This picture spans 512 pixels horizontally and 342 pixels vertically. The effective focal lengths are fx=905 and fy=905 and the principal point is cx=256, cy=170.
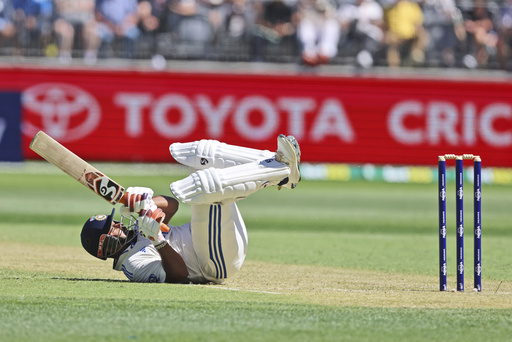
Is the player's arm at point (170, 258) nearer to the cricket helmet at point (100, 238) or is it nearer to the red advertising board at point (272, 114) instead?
the cricket helmet at point (100, 238)

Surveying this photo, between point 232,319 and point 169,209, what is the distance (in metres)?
1.62

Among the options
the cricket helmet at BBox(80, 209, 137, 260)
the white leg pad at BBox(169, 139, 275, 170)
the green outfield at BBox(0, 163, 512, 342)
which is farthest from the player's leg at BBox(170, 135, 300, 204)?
the cricket helmet at BBox(80, 209, 137, 260)

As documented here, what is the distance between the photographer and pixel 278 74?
1989 centimetres

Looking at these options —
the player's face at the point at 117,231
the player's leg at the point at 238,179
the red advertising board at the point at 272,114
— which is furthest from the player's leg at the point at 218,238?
the red advertising board at the point at 272,114

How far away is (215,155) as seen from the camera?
6707 mm

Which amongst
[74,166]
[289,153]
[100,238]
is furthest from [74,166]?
[289,153]

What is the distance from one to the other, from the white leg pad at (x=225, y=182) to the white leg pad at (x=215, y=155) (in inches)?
6.1

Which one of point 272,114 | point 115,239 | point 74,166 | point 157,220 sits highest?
point 74,166

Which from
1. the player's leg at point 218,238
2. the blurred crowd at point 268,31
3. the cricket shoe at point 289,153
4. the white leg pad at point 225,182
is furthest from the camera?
the blurred crowd at point 268,31

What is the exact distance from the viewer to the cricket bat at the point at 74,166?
673 centimetres

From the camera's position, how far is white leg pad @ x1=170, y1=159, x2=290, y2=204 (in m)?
6.43

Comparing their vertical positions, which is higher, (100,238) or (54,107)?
(100,238)

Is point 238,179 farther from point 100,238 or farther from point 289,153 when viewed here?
point 100,238

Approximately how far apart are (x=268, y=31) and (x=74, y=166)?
13455mm
